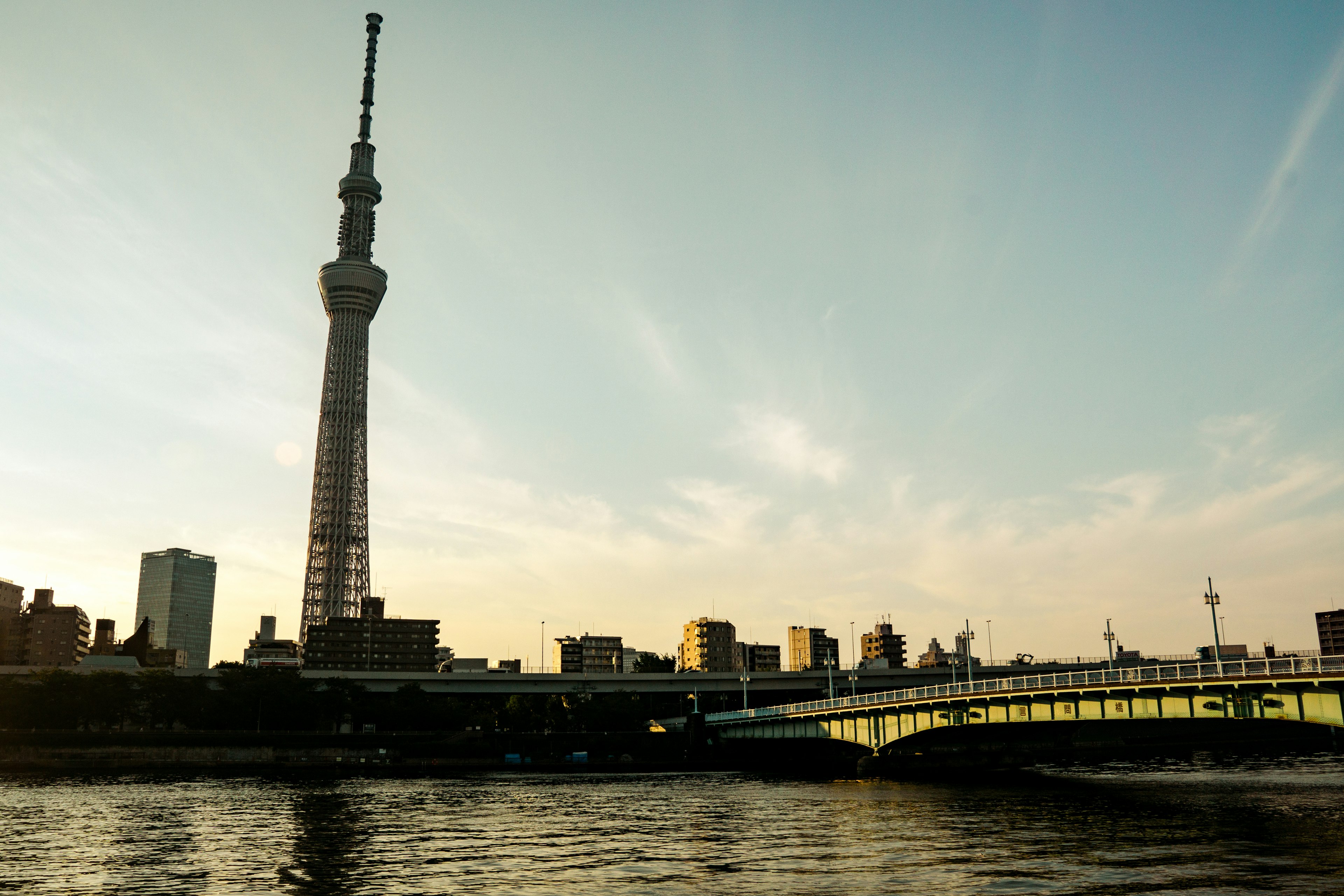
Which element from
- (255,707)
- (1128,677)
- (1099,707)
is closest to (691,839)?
(1099,707)

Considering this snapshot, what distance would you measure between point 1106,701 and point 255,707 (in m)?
134

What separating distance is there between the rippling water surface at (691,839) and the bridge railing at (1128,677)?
29.0 feet

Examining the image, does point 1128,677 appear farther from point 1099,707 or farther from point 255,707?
point 255,707

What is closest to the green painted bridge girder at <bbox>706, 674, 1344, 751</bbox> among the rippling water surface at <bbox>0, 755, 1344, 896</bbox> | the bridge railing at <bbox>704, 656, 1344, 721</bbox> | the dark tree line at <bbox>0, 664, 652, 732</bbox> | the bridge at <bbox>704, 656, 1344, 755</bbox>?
the bridge at <bbox>704, 656, 1344, 755</bbox>

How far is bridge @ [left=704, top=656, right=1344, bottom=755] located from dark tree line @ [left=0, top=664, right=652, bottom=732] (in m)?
64.4

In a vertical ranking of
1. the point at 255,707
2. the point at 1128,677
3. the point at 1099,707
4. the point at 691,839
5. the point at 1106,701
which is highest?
the point at 1128,677

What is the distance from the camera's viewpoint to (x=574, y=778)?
122 metres

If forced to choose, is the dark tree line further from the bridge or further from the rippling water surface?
the bridge

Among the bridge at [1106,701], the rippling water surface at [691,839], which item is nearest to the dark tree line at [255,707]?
the rippling water surface at [691,839]

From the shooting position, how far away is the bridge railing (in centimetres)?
6731

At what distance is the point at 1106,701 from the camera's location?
268ft

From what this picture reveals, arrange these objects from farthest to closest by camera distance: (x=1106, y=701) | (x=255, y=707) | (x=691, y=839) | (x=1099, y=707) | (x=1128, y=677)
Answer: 1. (x=255, y=707)
2. (x=1128, y=677)
3. (x=1099, y=707)
4. (x=1106, y=701)
5. (x=691, y=839)

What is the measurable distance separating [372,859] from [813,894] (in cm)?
2335

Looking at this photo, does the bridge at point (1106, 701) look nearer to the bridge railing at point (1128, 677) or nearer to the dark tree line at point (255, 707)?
the bridge railing at point (1128, 677)
